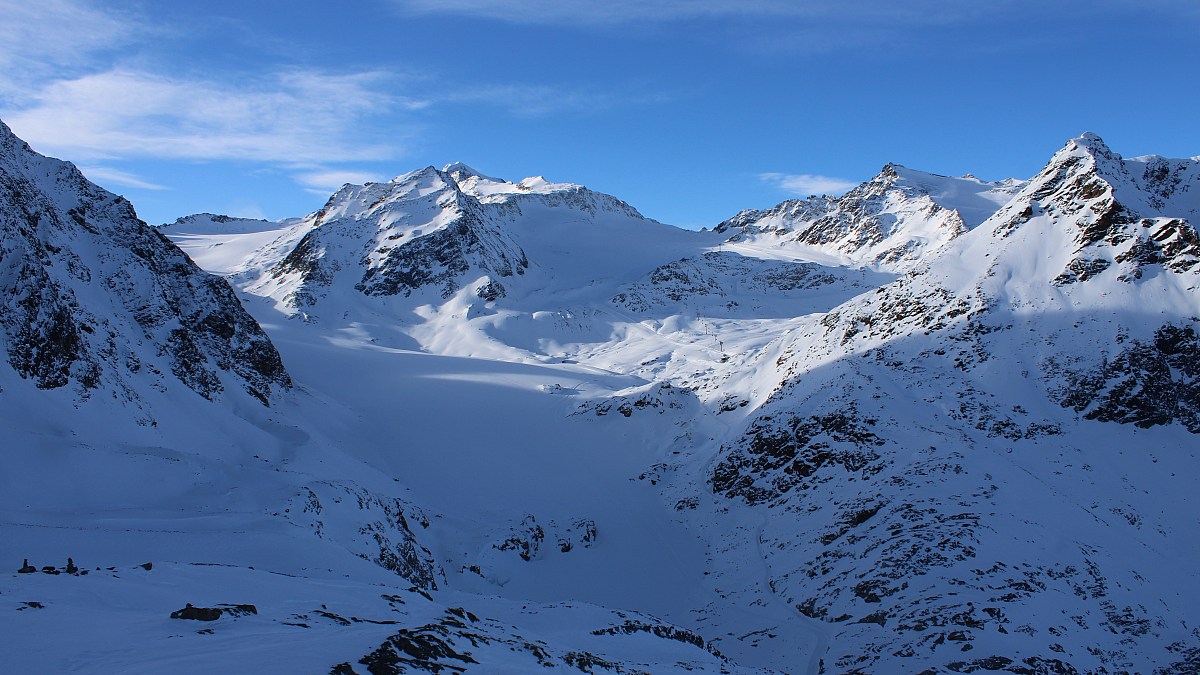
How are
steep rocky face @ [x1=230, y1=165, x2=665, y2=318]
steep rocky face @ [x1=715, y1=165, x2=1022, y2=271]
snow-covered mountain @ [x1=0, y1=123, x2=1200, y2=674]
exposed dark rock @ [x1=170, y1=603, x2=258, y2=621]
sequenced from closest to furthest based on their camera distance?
exposed dark rock @ [x1=170, y1=603, x2=258, y2=621], snow-covered mountain @ [x1=0, y1=123, x2=1200, y2=674], steep rocky face @ [x1=230, y1=165, x2=665, y2=318], steep rocky face @ [x1=715, y1=165, x2=1022, y2=271]

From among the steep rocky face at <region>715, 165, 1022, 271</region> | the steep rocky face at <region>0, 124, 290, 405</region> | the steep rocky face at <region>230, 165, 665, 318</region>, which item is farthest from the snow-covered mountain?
the steep rocky face at <region>715, 165, 1022, 271</region>

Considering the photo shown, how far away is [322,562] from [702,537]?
23.4 m

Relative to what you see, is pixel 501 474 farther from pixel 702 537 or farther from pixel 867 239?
pixel 867 239

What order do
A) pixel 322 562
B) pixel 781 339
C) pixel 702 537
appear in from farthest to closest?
pixel 781 339 → pixel 702 537 → pixel 322 562

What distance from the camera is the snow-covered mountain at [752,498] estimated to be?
18.9 meters

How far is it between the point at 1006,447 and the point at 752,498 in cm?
1413

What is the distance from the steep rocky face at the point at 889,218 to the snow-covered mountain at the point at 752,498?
91767 millimetres

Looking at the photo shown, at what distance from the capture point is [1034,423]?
36.8m

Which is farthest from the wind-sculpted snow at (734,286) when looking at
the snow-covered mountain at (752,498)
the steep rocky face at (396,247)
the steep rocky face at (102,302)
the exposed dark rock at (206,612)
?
the exposed dark rock at (206,612)

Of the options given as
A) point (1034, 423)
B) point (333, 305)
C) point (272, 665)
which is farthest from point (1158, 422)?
point (333, 305)

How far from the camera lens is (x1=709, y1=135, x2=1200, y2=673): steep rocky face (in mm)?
24172

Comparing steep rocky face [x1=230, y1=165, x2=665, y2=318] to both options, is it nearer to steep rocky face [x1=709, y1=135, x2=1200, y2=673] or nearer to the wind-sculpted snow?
the wind-sculpted snow

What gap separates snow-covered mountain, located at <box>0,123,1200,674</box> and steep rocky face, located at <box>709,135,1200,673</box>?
0.15 meters

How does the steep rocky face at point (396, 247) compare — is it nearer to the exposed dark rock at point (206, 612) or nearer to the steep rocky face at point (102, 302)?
the steep rocky face at point (102, 302)
